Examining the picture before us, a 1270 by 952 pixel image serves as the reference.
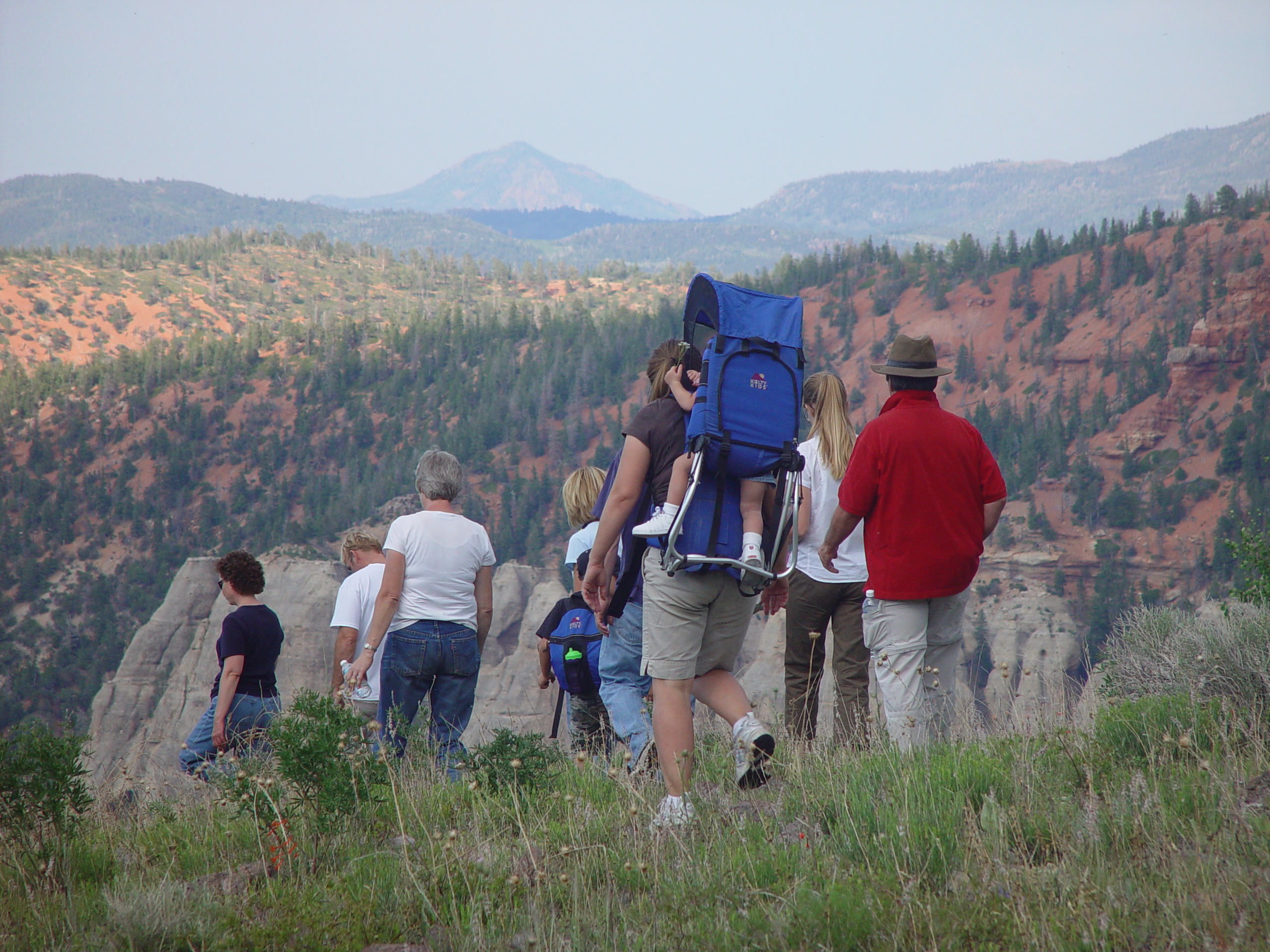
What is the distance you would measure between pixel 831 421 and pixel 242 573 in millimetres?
2872

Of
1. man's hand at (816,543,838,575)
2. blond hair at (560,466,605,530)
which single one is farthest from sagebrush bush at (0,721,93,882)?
man's hand at (816,543,838,575)

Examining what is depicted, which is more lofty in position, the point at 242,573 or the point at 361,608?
the point at 242,573

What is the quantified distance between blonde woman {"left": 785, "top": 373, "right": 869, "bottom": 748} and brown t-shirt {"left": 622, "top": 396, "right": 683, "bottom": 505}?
104 centimetres

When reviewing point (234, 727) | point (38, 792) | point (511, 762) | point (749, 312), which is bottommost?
point (234, 727)

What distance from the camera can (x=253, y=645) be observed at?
4.63 metres

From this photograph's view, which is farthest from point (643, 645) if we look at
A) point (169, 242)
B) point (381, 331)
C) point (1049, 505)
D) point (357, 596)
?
point (169, 242)

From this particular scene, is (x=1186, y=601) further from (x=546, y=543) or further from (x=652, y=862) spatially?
(x=652, y=862)

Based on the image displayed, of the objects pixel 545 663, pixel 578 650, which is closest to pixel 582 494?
pixel 578 650

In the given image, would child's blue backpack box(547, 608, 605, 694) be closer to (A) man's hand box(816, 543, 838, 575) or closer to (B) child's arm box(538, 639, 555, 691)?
(B) child's arm box(538, 639, 555, 691)

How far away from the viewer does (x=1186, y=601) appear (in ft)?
110

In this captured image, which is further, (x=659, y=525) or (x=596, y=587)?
(x=596, y=587)

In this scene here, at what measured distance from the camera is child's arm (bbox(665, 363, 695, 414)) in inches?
129

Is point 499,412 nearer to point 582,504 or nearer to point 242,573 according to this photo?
point 242,573

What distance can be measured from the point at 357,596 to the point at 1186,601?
3530 cm
